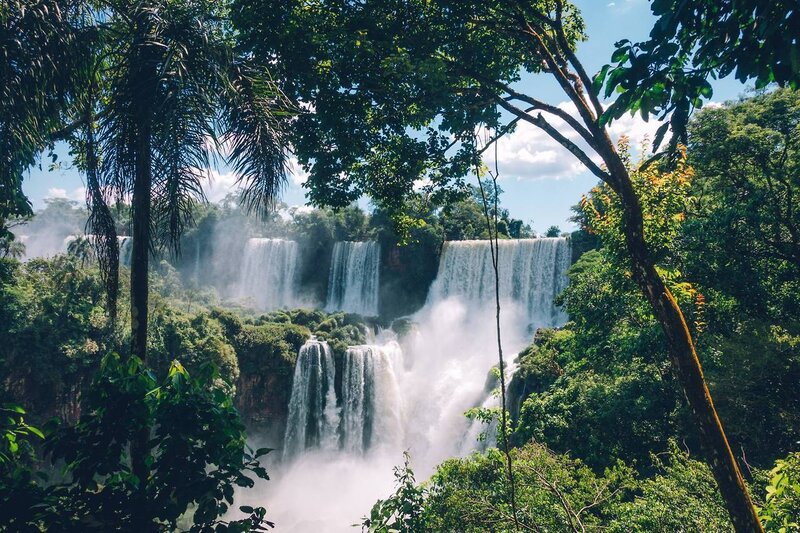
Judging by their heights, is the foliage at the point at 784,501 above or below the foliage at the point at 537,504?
above

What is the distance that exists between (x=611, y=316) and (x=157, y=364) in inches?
671

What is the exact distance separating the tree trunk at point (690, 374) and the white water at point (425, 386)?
47.9ft

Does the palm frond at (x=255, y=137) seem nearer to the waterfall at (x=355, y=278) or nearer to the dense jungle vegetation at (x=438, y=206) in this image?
the dense jungle vegetation at (x=438, y=206)

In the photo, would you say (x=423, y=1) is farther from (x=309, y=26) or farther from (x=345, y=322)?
(x=345, y=322)

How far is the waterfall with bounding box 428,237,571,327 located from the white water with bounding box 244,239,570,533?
0.18 ft

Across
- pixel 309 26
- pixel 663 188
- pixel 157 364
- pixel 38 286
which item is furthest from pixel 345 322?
pixel 309 26

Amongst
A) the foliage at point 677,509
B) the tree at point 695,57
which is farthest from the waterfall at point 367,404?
the tree at point 695,57

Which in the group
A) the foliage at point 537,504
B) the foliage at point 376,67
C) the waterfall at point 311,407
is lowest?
the waterfall at point 311,407

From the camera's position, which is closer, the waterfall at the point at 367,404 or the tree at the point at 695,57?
the tree at the point at 695,57

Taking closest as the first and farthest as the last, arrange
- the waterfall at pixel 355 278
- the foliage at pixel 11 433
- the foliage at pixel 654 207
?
the foliage at pixel 11 433
the foliage at pixel 654 207
the waterfall at pixel 355 278

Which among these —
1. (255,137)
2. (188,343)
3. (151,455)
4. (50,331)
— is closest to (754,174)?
(255,137)

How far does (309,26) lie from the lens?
5.29 m

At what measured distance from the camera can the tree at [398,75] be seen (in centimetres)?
464

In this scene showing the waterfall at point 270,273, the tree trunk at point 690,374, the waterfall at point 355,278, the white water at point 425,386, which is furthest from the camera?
the waterfall at point 270,273
